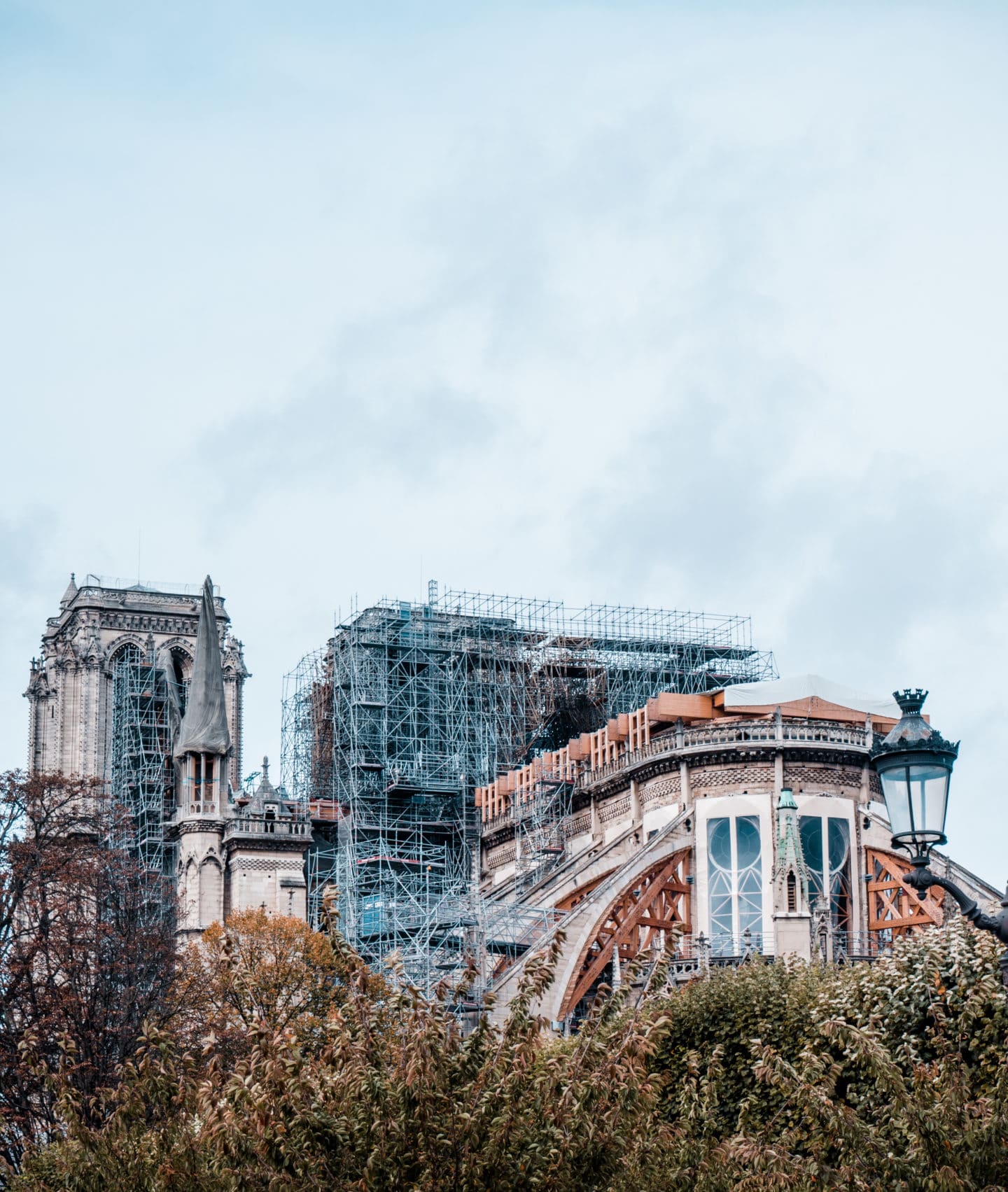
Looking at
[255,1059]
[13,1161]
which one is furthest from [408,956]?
[255,1059]

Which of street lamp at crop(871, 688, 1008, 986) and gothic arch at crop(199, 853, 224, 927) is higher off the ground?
gothic arch at crop(199, 853, 224, 927)

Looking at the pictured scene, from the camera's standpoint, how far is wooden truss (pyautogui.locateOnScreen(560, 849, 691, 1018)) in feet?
241

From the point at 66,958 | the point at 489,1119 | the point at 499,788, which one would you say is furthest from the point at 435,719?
the point at 489,1119

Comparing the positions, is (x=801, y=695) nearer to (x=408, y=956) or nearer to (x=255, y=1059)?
(x=408, y=956)

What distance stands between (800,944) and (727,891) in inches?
428

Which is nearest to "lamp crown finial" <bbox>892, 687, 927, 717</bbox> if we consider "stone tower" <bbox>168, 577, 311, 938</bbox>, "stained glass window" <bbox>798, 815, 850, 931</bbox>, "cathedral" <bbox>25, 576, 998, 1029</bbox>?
"cathedral" <bbox>25, 576, 998, 1029</bbox>

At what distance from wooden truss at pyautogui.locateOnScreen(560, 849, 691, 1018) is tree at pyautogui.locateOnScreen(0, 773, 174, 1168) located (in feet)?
48.9

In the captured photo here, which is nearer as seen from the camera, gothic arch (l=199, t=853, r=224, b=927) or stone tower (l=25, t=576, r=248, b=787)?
gothic arch (l=199, t=853, r=224, b=927)

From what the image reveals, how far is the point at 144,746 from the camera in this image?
11162cm

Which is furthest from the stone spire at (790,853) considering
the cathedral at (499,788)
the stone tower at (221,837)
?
the stone tower at (221,837)

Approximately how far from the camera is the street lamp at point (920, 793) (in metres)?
18.9

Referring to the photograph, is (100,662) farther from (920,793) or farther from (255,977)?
(920,793)

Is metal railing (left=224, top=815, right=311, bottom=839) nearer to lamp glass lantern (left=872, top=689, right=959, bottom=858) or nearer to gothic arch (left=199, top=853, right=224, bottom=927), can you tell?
gothic arch (left=199, top=853, right=224, bottom=927)

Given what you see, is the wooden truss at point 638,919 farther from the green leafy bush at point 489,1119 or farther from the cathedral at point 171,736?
the green leafy bush at point 489,1119
